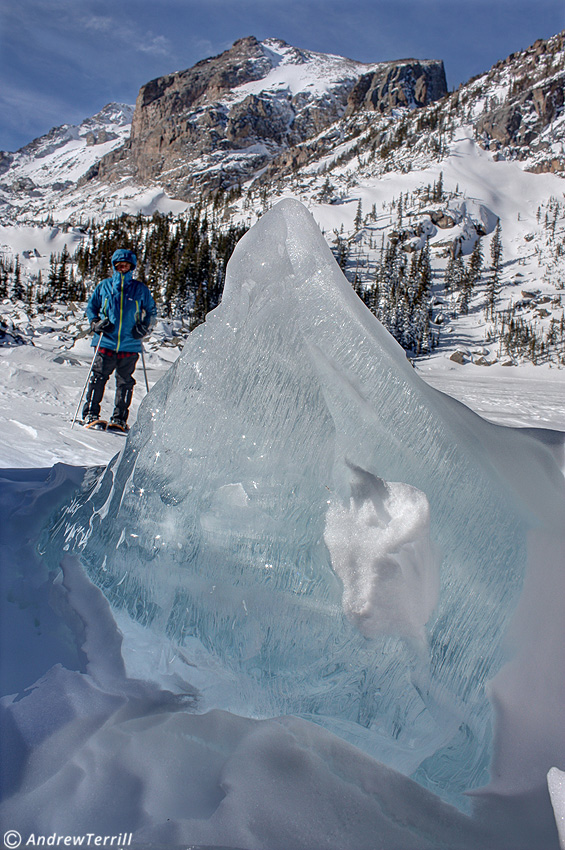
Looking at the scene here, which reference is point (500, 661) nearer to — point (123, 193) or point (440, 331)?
point (440, 331)

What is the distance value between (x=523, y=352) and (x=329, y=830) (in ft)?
125

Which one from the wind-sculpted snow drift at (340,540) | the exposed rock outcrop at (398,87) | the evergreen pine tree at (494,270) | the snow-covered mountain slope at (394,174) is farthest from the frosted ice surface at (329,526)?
the exposed rock outcrop at (398,87)

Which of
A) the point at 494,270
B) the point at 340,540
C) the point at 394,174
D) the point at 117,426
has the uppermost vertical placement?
the point at 394,174

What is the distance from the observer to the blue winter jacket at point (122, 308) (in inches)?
191

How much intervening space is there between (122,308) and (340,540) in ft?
14.0

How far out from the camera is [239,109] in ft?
465

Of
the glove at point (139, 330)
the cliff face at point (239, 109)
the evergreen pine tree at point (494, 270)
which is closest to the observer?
the glove at point (139, 330)

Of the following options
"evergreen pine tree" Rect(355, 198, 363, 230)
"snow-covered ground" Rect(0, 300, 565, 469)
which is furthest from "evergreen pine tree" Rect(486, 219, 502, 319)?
"snow-covered ground" Rect(0, 300, 565, 469)

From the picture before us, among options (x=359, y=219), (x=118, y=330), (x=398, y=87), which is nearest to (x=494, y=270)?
(x=359, y=219)

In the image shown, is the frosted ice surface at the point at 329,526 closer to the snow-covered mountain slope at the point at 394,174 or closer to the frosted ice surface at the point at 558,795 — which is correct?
the frosted ice surface at the point at 558,795

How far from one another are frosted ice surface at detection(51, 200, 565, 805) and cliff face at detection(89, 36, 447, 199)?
136 m

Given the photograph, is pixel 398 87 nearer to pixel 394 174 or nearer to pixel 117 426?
pixel 394 174

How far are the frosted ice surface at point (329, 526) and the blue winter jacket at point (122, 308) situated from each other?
11.2ft

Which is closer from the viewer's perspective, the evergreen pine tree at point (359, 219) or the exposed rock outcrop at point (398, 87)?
the evergreen pine tree at point (359, 219)
